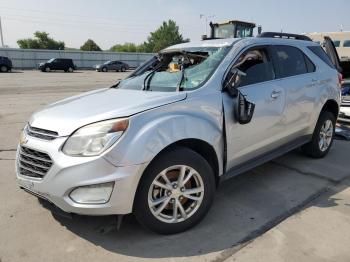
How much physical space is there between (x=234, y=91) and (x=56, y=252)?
7.24 feet

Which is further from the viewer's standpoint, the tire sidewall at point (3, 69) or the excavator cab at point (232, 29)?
the tire sidewall at point (3, 69)

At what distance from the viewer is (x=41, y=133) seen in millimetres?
3150

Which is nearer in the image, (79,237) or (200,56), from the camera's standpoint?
(79,237)

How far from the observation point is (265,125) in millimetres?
4090

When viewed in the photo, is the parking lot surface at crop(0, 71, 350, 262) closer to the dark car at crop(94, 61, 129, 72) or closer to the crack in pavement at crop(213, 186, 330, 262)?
the crack in pavement at crop(213, 186, 330, 262)

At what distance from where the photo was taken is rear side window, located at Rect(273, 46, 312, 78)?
14.8 feet

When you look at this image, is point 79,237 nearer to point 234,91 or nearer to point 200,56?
point 234,91

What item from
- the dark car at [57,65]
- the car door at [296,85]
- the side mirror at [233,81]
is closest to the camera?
the side mirror at [233,81]

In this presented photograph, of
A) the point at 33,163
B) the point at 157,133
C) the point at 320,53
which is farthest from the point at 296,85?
the point at 33,163

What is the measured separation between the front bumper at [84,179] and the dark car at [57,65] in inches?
1526

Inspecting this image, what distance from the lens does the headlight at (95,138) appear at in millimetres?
2854

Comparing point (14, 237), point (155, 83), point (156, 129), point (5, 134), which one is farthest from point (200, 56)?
point (5, 134)

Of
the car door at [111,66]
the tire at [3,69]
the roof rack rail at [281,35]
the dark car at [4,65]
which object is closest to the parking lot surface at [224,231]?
the roof rack rail at [281,35]

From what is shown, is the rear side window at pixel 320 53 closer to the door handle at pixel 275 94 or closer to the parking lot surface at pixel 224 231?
the door handle at pixel 275 94
